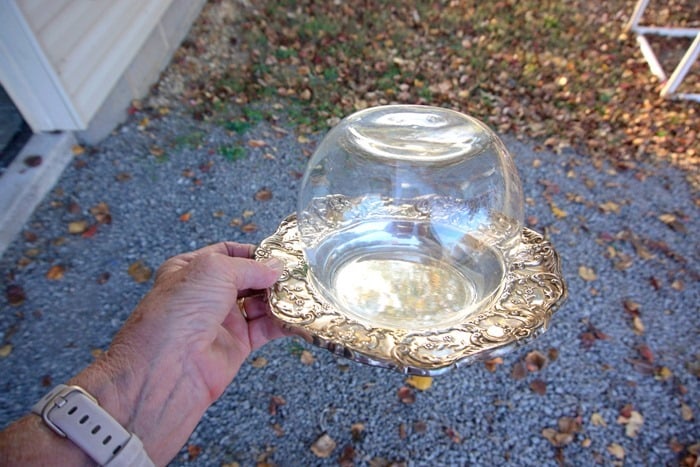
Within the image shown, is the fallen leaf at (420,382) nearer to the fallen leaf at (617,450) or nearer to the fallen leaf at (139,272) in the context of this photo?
the fallen leaf at (617,450)

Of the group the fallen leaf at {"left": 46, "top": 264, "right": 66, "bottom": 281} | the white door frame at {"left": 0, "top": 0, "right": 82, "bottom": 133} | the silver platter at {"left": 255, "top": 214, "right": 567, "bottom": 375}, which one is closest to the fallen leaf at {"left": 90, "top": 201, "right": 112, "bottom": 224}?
the fallen leaf at {"left": 46, "top": 264, "right": 66, "bottom": 281}

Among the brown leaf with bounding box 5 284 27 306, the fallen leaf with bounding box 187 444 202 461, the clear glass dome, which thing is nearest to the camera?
the clear glass dome

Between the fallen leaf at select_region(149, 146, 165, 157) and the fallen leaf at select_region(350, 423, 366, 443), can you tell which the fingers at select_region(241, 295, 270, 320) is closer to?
the fallen leaf at select_region(350, 423, 366, 443)

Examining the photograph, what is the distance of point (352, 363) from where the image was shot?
2.61 meters

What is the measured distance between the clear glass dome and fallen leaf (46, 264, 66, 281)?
1.71 m

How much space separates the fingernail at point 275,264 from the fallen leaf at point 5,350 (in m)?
1.69

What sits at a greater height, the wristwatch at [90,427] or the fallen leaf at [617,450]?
the wristwatch at [90,427]

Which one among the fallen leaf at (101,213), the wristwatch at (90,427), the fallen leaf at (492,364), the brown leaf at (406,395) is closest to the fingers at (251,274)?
the wristwatch at (90,427)

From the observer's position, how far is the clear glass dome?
1.70 meters

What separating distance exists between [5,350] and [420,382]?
6.64 feet

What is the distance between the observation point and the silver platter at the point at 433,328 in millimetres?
1313

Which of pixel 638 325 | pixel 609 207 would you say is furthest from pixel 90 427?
pixel 609 207

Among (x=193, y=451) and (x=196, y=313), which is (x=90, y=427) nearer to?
(x=196, y=313)

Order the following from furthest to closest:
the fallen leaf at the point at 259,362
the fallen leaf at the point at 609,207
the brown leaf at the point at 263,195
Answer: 1. the fallen leaf at the point at 609,207
2. the brown leaf at the point at 263,195
3. the fallen leaf at the point at 259,362
